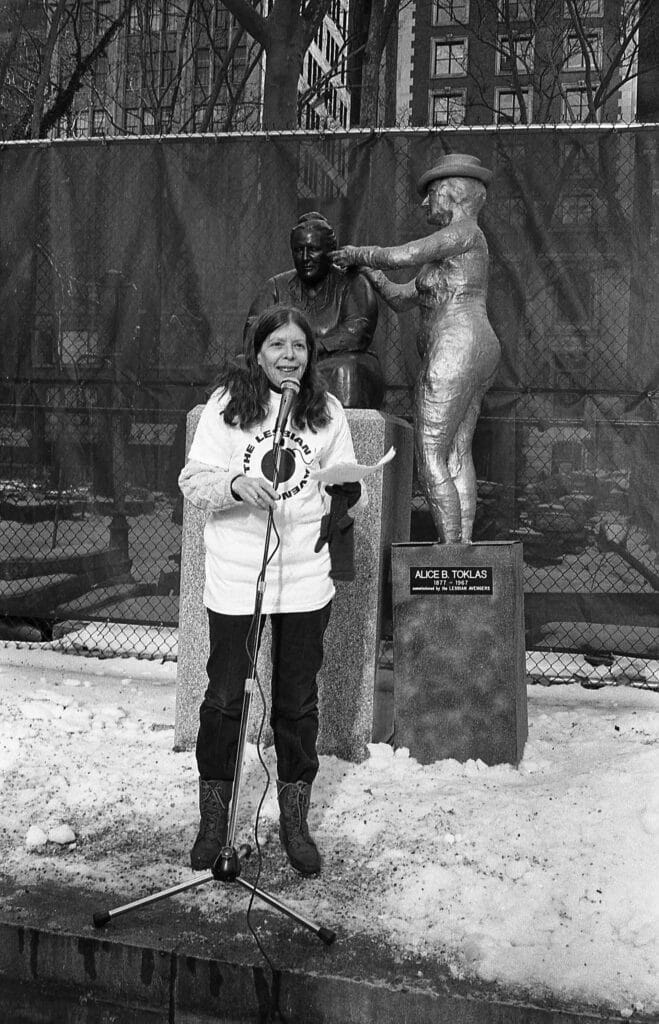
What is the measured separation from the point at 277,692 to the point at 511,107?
46.6ft

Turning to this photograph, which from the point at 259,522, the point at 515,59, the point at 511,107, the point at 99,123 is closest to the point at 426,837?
the point at 259,522

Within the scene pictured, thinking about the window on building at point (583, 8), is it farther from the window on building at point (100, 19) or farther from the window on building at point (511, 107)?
the window on building at point (100, 19)

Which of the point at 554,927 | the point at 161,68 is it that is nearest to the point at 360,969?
the point at 554,927

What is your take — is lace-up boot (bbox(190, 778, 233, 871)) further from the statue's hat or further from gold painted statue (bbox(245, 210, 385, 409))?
the statue's hat

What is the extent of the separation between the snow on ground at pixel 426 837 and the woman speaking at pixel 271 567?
1.05 ft

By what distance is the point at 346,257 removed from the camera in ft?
15.3

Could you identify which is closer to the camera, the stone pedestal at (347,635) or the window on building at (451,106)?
the stone pedestal at (347,635)

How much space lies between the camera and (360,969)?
2668 millimetres

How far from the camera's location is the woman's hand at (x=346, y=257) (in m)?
4.64

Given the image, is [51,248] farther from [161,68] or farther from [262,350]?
[161,68]

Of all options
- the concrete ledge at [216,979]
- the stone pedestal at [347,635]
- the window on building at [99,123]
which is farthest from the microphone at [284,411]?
the window on building at [99,123]

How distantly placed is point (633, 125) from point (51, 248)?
369 centimetres

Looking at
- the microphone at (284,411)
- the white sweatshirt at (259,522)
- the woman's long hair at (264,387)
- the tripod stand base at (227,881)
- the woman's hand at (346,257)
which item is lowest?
the tripod stand base at (227,881)

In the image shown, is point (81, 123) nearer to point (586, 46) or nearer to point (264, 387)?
point (586, 46)
